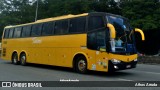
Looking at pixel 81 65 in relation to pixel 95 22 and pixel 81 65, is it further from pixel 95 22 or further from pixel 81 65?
pixel 95 22

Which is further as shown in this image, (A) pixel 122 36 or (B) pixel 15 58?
(B) pixel 15 58

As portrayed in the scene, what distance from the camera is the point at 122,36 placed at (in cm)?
1612

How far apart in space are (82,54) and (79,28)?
4.66ft

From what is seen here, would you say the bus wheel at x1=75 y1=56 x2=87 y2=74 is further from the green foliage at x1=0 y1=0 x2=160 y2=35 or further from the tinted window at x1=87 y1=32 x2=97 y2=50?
the green foliage at x1=0 y1=0 x2=160 y2=35

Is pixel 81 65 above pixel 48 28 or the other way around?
the other way around

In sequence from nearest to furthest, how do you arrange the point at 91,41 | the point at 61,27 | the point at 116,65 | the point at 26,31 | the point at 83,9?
the point at 116,65 → the point at 91,41 → the point at 61,27 → the point at 26,31 → the point at 83,9

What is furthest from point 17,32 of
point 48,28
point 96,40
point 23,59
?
point 96,40

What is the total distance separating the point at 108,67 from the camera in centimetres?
1531

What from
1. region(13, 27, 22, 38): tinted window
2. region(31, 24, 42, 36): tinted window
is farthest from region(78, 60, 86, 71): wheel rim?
region(13, 27, 22, 38): tinted window

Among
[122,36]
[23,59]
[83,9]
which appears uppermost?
[83,9]

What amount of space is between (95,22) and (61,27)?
120 inches

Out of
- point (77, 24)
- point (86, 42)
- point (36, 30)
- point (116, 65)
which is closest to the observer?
point (116, 65)

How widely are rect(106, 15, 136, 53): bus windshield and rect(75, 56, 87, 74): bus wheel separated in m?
2.13

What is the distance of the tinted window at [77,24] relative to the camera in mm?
17016
